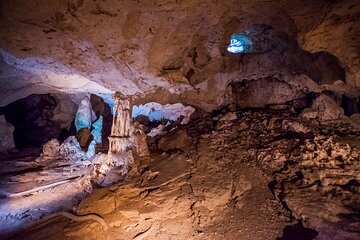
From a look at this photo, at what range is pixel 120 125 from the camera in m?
7.09

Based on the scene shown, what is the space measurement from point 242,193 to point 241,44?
5.68 metres

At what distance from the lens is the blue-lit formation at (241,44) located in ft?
26.6

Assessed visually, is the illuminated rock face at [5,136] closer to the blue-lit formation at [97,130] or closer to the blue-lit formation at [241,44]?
the blue-lit formation at [97,130]

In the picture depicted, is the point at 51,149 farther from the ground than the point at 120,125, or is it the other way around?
the point at 120,125

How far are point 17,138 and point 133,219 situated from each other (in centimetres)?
1134

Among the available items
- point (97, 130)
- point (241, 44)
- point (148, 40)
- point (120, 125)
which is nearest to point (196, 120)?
point (120, 125)

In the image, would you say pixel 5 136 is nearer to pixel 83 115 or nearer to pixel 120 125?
pixel 83 115

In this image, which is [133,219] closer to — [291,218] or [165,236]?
[165,236]

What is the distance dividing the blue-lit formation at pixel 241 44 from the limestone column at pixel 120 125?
4.30 metres

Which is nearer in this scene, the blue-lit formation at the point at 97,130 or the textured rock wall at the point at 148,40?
the textured rock wall at the point at 148,40

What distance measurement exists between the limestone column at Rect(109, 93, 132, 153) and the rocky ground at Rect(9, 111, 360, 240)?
0.95m

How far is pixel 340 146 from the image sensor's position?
493 centimetres

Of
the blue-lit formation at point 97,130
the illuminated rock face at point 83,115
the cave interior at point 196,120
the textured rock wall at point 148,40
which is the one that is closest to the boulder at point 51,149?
the cave interior at point 196,120

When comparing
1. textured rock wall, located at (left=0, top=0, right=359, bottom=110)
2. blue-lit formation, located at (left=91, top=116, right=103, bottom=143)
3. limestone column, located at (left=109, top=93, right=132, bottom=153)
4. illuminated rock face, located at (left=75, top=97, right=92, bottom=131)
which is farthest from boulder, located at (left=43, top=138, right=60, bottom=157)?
limestone column, located at (left=109, top=93, right=132, bottom=153)
